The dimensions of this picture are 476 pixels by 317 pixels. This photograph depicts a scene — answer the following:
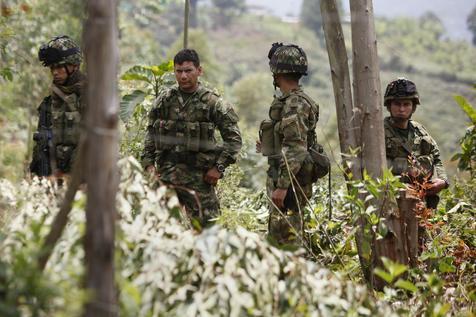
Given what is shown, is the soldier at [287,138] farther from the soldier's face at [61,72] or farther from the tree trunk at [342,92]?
the soldier's face at [61,72]

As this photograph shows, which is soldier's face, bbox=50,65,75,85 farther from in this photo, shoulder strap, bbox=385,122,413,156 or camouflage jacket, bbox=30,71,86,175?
shoulder strap, bbox=385,122,413,156

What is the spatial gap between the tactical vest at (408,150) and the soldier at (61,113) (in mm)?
2535

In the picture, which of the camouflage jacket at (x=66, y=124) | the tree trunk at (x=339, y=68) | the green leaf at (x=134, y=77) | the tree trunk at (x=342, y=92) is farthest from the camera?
the green leaf at (x=134, y=77)

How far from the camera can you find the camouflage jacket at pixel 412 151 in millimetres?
5605

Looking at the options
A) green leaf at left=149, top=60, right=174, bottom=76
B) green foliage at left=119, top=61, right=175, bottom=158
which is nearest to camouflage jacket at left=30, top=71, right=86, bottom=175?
green foliage at left=119, top=61, right=175, bottom=158

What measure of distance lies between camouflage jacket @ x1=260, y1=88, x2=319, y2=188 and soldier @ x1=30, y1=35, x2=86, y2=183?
162cm

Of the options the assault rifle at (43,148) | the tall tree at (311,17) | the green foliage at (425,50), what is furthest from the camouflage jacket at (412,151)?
the tall tree at (311,17)

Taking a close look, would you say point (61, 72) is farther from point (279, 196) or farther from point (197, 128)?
point (279, 196)

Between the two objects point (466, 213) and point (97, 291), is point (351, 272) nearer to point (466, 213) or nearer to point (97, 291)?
point (466, 213)

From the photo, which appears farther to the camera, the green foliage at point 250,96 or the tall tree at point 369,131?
the green foliage at point 250,96

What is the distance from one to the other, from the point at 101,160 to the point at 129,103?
14.8ft

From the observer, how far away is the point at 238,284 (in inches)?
119

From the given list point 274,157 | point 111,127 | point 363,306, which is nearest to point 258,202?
point 274,157

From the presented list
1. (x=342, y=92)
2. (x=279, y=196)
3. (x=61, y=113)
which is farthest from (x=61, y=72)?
(x=342, y=92)
